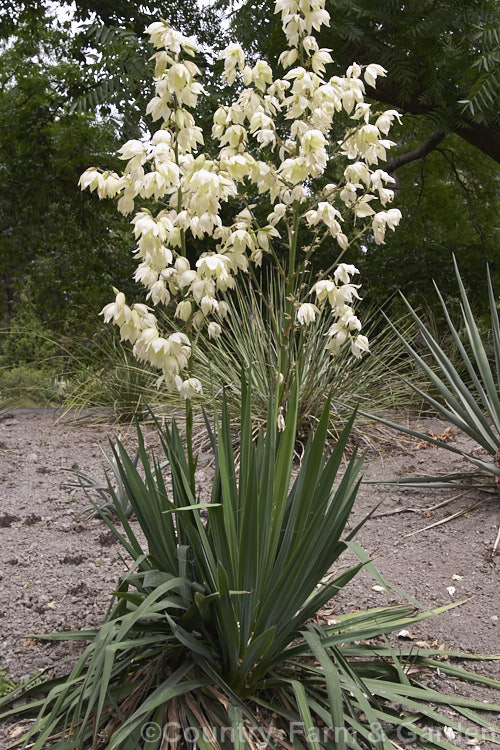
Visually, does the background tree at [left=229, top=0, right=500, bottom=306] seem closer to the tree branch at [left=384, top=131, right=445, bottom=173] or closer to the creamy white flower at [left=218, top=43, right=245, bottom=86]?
the tree branch at [left=384, top=131, right=445, bottom=173]

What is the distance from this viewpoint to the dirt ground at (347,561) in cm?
272

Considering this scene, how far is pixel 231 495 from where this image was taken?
2258 millimetres

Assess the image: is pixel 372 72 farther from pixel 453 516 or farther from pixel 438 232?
pixel 438 232

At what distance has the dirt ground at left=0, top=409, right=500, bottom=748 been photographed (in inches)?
107

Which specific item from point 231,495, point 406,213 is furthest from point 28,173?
point 231,495

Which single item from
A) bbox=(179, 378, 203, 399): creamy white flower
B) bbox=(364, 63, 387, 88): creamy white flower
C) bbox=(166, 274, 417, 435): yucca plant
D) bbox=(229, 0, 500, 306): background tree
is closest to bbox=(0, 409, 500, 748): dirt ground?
bbox=(166, 274, 417, 435): yucca plant

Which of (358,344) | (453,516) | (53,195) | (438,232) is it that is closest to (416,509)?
(453,516)

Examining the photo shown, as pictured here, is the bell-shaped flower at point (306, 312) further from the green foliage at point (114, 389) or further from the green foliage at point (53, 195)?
the green foliage at point (53, 195)

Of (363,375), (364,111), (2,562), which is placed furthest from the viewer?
(363,375)

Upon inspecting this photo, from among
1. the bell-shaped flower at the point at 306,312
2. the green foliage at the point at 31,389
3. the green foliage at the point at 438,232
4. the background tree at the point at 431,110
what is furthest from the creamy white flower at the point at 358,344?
the green foliage at the point at 438,232

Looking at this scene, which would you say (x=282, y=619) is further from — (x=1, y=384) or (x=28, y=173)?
(x=28, y=173)

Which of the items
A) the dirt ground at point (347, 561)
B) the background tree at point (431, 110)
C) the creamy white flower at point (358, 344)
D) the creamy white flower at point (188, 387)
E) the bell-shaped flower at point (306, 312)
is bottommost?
the dirt ground at point (347, 561)

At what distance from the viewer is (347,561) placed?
11.0 ft

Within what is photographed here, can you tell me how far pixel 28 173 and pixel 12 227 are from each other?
820mm
